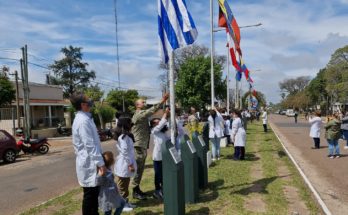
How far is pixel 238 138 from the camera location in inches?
483

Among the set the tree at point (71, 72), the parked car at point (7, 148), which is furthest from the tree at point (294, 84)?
the parked car at point (7, 148)

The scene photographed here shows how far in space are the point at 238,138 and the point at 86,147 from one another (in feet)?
26.0

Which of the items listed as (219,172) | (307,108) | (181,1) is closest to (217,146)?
(219,172)

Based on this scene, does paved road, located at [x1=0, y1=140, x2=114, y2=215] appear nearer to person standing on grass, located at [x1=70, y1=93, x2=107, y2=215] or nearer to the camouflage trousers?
the camouflage trousers

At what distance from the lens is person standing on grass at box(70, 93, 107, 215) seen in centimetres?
496

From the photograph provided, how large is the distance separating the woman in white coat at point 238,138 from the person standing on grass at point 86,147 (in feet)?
25.3

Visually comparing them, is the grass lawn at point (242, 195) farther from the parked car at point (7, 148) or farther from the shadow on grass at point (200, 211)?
the parked car at point (7, 148)

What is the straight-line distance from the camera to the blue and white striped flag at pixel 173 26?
25.1ft

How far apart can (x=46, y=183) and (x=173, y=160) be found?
635 centimetres

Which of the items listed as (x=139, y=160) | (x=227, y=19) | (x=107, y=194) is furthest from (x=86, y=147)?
(x=227, y=19)

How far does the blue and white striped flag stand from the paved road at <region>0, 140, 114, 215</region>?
14.2 ft

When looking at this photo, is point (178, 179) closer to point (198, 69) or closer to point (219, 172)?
point (219, 172)

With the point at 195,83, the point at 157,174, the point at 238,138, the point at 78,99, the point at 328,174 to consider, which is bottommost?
the point at 328,174

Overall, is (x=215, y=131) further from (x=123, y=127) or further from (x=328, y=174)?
(x=123, y=127)
